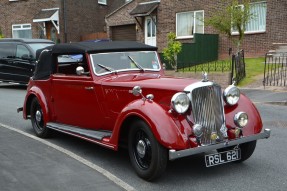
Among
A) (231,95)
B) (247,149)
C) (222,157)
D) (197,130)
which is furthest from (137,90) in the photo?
(247,149)

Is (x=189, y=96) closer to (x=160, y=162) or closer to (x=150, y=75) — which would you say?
(x=160, y=162)

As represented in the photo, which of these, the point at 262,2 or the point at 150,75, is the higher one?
the point at 262,2

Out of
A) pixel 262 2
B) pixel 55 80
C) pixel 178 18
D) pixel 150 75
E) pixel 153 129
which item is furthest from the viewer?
pixel 178 18

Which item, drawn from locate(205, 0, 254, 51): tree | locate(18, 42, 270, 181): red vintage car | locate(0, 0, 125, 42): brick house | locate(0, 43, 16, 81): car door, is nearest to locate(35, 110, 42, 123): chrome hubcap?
locate(18, 42, 270, 181): red vintage car

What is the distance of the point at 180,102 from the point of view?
4.29 meters

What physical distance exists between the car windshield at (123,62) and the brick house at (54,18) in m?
21.3

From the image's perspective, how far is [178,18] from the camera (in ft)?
72.2

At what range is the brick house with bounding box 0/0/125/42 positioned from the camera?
86.7 ft

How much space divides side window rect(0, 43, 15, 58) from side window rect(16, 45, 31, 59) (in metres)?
0.31

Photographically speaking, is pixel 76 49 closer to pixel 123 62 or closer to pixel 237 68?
pixel 123 62

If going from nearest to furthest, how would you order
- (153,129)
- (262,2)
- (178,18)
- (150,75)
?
(153,129), (150,75), (262,2), (178,18)

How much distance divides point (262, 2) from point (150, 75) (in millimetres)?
14666

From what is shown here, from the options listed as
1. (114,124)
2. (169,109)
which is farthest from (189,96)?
(114,124)

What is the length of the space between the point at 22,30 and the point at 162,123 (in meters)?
27.1
